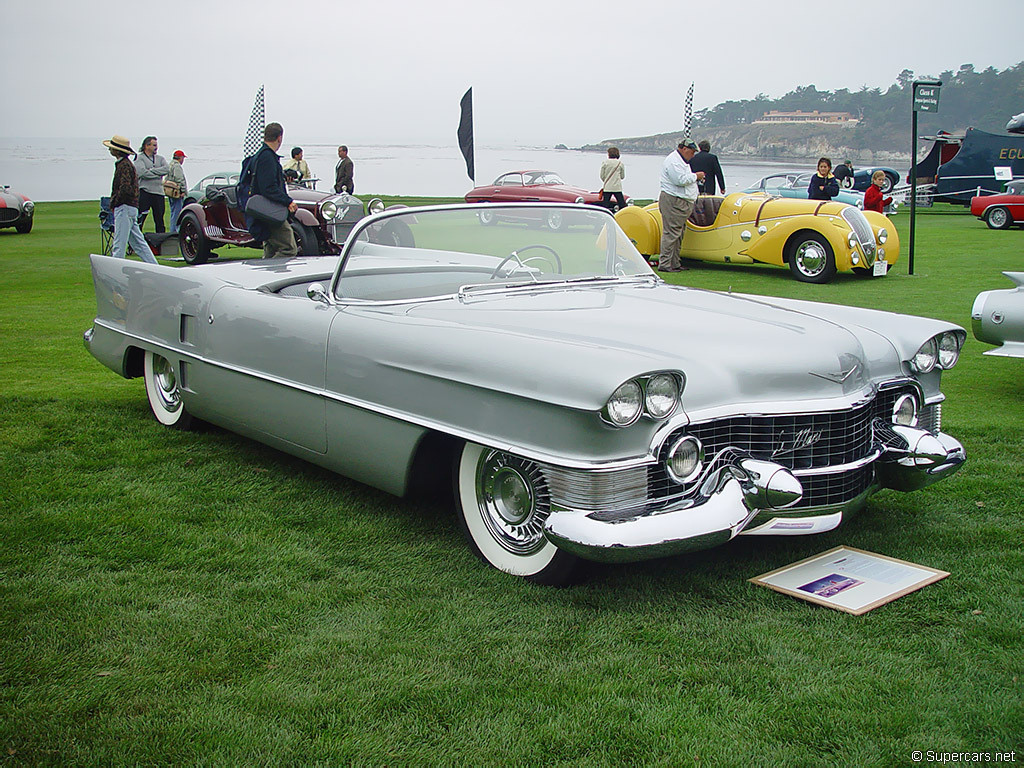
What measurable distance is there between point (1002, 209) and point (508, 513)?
19216mm

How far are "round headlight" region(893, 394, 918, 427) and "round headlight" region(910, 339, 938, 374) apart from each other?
123mm

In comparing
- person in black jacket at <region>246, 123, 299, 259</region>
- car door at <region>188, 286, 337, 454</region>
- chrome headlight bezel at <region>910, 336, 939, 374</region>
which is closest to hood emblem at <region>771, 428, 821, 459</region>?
chrome headlight bezel at <region>910, 336, 939, 374</region>

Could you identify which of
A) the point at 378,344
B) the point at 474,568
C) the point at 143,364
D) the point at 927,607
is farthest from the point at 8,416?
the point at 927,607

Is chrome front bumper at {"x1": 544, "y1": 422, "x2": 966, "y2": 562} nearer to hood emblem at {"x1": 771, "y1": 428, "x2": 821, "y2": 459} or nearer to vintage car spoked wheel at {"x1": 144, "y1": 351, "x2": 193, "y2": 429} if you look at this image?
hood emblem at {"x1": 771, "y1": 428, "x2": 821, "y2": 459}

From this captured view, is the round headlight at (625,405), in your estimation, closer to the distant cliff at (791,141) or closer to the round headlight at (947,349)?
the round headlight at (947,349)

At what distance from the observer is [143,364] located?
17.1 feet

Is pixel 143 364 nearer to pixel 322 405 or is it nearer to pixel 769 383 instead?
pixel 322 405

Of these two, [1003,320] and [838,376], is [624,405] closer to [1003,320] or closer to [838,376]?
[838,376]

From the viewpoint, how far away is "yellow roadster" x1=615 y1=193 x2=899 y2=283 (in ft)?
35.7

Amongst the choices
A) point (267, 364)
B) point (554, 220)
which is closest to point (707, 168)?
point (554, 220)

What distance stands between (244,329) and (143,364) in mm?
1416

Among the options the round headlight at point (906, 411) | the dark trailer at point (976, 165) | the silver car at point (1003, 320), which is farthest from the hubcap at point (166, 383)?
the dark trailer at point (976, 165)

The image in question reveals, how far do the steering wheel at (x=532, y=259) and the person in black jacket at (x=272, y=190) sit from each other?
454 cm

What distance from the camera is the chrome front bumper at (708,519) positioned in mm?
2639
